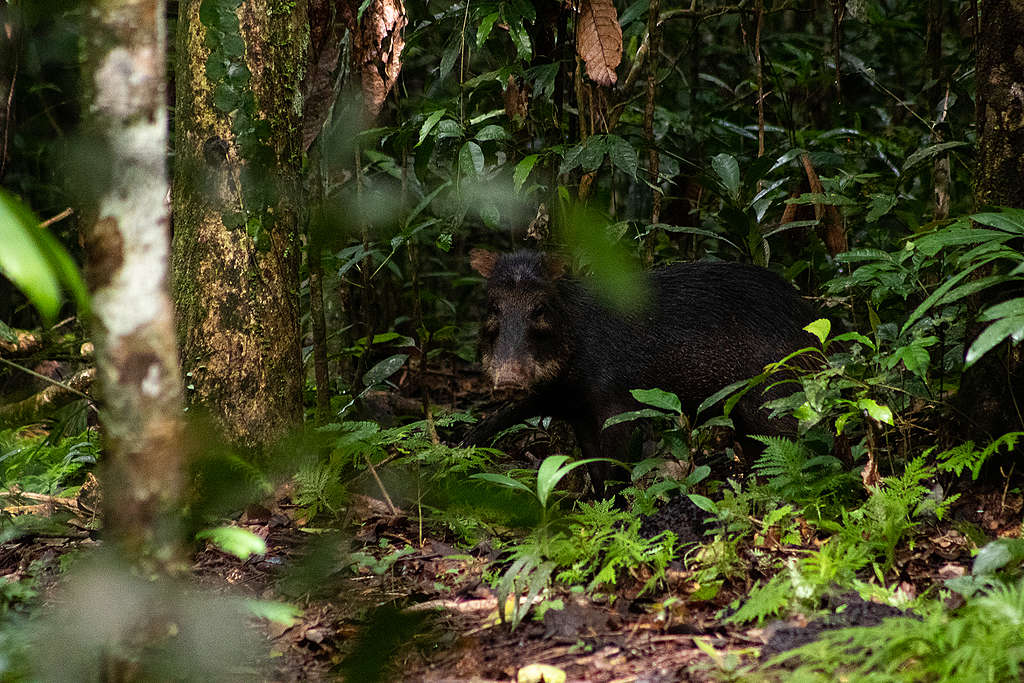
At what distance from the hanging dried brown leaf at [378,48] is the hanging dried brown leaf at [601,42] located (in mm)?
856

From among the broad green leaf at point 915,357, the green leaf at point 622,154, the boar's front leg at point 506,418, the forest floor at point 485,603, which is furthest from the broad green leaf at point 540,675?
the green leaf at point 622,154

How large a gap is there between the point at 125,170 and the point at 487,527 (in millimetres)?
2307

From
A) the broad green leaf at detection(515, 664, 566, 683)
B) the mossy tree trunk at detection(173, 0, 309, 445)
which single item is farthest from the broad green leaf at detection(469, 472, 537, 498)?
the mossy tree trunk at detection(173, 0, 309, 445)

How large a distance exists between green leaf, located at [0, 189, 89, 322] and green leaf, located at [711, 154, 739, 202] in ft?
13.0

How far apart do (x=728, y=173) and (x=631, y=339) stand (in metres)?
1.00

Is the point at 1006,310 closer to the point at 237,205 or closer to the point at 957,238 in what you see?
the point at 957,238

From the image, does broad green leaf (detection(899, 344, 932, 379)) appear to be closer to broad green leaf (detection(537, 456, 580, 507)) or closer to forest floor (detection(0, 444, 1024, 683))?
forest floor (detection(0, 444, 1024, 683))

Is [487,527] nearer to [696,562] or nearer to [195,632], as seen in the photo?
[696,562]

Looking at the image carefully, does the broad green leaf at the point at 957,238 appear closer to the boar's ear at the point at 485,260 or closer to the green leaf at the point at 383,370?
the boar's ear at the point at 485,260

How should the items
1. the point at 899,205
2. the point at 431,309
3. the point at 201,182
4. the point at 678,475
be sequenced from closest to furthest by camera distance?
the point at 201,182 → the point at 678,475 → the point at 899,205 → the point at 431,309

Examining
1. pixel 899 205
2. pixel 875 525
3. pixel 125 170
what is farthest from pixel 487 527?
pixel 899 205

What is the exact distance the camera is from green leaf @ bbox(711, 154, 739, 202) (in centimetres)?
497

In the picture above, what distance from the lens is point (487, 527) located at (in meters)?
3.79

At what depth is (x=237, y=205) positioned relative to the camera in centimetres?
375
